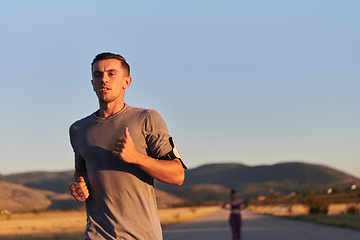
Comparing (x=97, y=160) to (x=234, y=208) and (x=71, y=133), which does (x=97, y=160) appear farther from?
(x=234, y=208)

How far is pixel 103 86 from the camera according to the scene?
10.2 feet

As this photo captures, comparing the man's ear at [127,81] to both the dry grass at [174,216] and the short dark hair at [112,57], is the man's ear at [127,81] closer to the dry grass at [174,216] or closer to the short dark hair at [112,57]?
the short dark hair at [112,57]

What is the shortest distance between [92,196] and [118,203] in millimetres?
231

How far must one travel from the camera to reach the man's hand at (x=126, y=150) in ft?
8.74

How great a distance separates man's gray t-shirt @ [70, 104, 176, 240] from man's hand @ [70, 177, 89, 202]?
0.06 m

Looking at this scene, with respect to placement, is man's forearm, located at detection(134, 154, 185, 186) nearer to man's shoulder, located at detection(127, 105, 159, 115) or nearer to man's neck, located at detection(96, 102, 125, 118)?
man's shoulder, located at detection(127, 105, 159, 115)

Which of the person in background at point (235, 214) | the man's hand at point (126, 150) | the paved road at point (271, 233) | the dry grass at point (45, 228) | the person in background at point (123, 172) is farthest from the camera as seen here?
the dry grass at point (45, 228)

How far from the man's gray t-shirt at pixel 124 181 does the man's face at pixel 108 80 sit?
158 millimetres

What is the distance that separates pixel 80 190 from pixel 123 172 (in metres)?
0.31

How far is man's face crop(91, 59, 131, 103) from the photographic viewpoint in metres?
3.12

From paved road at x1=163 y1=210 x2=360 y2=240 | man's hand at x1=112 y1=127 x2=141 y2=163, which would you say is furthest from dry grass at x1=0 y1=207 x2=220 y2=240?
man's hand at x1=112 y1=127 x2=141 y2=163

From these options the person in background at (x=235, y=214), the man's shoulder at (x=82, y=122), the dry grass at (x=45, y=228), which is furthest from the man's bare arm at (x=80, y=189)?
the dry grass at (x=45, y=228)

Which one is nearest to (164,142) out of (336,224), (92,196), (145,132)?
(145,132)

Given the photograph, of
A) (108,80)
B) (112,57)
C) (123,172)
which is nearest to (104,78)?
(108,80)
